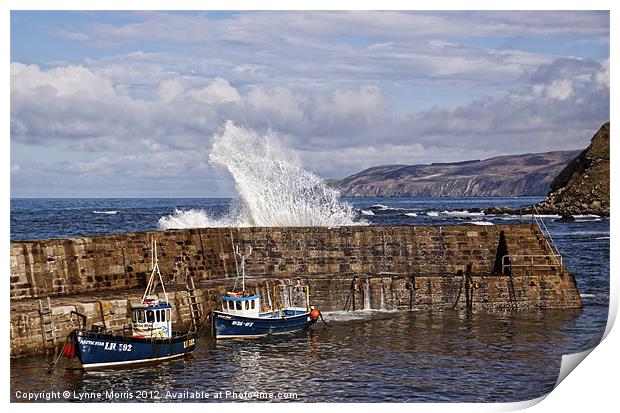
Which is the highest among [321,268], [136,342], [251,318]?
[321,268]

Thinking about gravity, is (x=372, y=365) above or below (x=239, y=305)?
below

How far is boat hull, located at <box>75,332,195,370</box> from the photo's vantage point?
22.3 m

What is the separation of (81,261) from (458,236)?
1491 cm

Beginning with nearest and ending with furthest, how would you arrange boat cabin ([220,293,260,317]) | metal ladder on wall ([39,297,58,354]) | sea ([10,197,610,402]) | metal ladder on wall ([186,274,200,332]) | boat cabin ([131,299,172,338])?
sea ([10,197,610,402]), metal ladder on wall ([39,297,58,354]), boat cabin ([131,299,172,338]), boat cabin ([220,293,260,317]), metal ladder on wall ([186,274,200,332])

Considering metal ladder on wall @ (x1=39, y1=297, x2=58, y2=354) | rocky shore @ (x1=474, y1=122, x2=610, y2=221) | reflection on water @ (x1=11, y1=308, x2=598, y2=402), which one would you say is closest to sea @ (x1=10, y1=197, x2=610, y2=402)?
reflection on water @ (x1=11, y1=308, x2=598, y2=402)

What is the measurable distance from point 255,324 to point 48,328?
6.81 m

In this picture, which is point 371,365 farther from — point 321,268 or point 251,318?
point 321,268

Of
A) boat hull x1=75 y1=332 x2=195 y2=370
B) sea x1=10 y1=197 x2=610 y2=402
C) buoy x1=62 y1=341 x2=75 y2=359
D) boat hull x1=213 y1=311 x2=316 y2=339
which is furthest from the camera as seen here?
boat hull x1=213 y1=311 x2=316 y2=339

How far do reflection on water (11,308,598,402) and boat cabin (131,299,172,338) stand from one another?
992 mm

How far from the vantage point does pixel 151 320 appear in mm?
24250

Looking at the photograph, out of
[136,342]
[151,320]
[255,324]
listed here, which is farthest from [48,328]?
[255,324]

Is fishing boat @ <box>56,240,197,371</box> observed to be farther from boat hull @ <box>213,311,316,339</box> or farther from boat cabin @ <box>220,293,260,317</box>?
boat cabin @ <box>220,293,260,317</box>

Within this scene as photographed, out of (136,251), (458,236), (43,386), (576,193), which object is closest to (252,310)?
(136,251)

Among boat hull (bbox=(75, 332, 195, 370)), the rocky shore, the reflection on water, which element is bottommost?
the reflection on water
